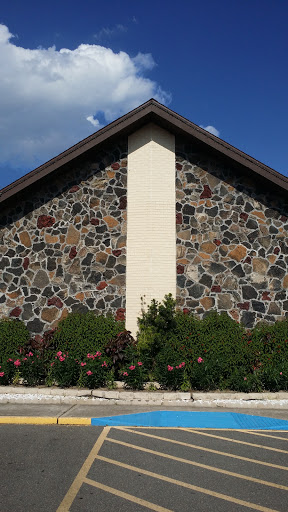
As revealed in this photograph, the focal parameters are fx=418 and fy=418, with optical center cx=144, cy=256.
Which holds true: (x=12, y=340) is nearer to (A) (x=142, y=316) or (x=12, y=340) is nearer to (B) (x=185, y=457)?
(A) (x=142, y=316)

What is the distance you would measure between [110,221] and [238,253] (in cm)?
387

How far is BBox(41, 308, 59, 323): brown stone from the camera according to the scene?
39.3ft

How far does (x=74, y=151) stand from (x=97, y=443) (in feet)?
27.3

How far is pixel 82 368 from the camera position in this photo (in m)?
9.91

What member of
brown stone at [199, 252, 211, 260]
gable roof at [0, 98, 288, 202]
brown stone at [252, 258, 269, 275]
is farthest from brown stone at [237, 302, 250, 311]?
gable roof at [0, 98, 288, 202]

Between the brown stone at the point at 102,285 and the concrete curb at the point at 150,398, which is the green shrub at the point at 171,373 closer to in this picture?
the concrete curb at the point at 150,398

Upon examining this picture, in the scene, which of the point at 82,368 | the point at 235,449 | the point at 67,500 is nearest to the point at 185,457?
the point at 235,449

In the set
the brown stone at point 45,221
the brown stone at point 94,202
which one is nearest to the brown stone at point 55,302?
the brown stone at point 45,221

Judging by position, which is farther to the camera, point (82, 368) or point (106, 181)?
point (106, 181)

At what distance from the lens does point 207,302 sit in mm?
11828

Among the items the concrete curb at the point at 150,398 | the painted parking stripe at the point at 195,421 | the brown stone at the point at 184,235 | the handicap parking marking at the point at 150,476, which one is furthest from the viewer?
the brown stone at the point at 184,235

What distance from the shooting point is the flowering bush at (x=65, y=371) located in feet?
31.8

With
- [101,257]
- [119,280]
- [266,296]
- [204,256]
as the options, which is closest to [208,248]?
[204,256]

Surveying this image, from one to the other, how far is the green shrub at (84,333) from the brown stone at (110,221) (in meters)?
2.65
